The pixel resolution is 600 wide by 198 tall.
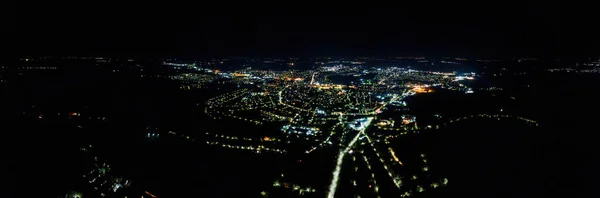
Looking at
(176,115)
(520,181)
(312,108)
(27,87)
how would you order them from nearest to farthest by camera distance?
(520,181) → (176,115) → (312,108) → (27,87)

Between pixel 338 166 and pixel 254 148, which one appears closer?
pixel 338 166

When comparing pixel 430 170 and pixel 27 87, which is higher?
pixel 27 87

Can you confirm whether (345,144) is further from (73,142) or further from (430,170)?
(73,142)

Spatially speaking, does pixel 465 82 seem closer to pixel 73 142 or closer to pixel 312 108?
pixel 312 108

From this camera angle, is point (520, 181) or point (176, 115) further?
point (176, 115)

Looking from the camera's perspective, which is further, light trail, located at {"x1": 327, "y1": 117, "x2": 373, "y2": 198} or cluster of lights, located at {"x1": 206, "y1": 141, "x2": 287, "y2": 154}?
cluster of lights, located at {"x1": 206, "y1": 141, "x2": 287, "y2": 154}

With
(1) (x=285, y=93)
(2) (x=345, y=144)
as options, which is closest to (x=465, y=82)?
→ (1) (x=285, y=93)

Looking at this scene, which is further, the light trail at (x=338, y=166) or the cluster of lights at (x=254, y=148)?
the cluster of lights at (x=254, y=148)

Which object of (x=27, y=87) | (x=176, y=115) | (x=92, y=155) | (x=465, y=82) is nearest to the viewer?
(x=92, y=155)

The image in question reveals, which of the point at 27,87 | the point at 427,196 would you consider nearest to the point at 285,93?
the point at 427,196

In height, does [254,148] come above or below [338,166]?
above
